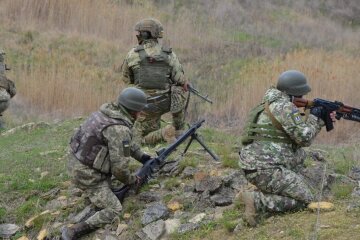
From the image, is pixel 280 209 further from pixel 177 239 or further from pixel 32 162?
pixel 32 162

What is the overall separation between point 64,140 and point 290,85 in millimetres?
4922

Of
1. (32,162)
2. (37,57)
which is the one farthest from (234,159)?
(37,57)

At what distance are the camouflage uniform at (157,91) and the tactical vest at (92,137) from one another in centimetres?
212

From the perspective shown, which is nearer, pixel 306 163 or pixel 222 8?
pixel 306 163

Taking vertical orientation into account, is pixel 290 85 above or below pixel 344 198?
above

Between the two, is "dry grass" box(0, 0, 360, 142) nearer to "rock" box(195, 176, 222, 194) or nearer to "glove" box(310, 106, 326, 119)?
"rock" box(195, 176, 222, 194)

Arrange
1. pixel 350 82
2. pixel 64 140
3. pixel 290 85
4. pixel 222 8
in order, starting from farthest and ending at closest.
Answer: pixel 222 8 → pixel 350 82 → pixel 64 140 → pixel 290 85

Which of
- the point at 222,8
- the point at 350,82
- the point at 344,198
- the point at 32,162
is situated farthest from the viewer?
the point at 222,8

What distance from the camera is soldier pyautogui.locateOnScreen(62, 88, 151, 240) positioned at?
4.99m

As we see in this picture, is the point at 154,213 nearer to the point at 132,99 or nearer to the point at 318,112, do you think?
the point at 132,99

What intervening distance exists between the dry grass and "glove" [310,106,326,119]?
15.2 feet

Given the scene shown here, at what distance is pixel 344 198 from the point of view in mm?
4977

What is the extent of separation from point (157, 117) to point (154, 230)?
2719mm

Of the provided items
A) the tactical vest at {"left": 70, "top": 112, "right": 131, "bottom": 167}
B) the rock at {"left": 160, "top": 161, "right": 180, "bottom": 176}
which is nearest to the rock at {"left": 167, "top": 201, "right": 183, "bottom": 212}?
the rock at {"left": 160, "top": 161, "right": 180, "bottom": 176}
